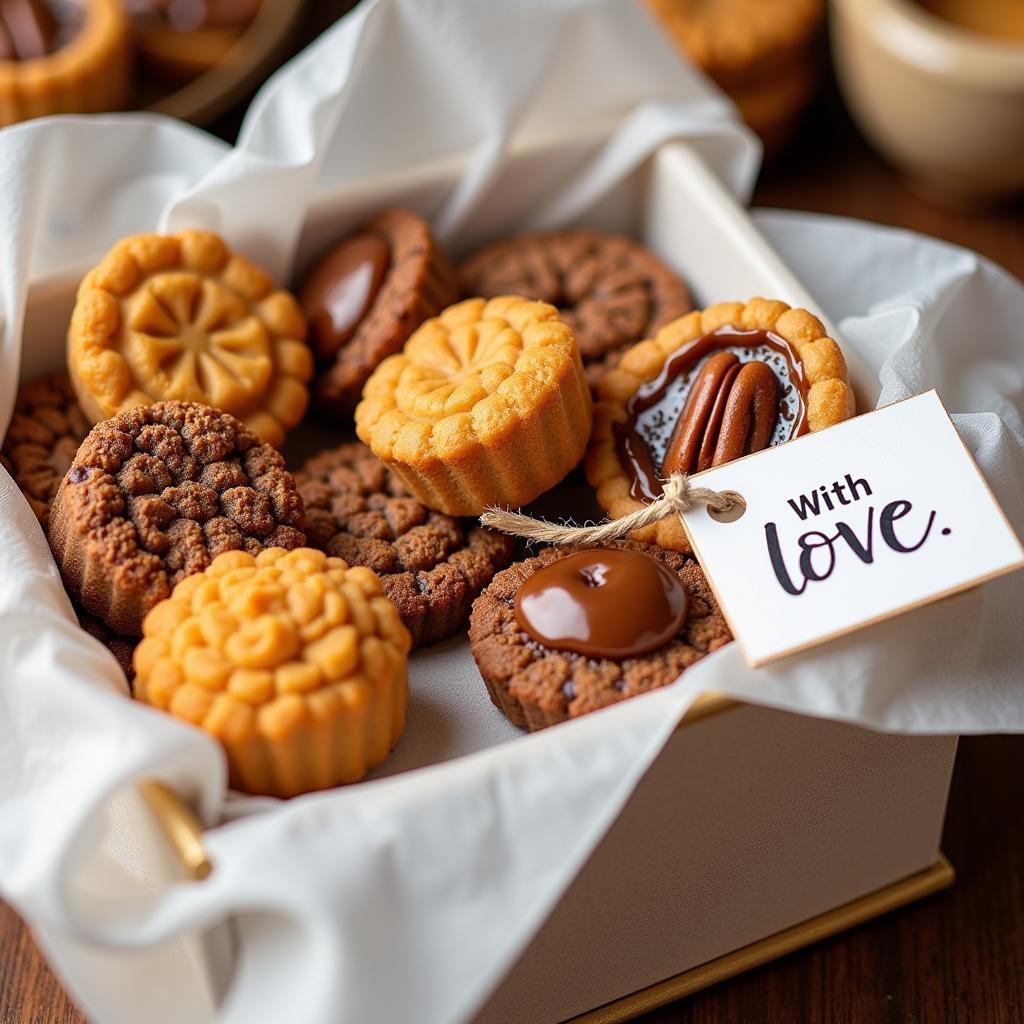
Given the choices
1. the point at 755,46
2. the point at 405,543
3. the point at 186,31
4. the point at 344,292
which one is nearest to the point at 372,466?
the point at 405,543

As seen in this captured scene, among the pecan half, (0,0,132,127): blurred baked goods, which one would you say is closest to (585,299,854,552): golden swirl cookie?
the pecan half

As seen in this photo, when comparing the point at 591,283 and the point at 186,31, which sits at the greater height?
the point at 186,31

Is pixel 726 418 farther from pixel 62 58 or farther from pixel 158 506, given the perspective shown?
pixel 62 58

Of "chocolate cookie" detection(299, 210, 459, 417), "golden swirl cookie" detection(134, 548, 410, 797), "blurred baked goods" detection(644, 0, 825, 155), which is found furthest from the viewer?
"blurred baked goods" detection(644, 0, 825, 155)

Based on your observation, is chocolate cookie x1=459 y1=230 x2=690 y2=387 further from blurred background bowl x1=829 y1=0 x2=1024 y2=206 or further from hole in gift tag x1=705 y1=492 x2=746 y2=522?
blurred background bowl x1=829 y1=0 x2=1024 y2=206

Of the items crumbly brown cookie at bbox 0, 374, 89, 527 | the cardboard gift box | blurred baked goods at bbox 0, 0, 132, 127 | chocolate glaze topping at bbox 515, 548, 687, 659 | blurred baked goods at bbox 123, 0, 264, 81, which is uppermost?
blurred baked goods at bbox 0, 0, 132, 127

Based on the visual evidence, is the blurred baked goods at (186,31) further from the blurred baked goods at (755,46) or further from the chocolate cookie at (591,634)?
the chocolate cookie at (591,634)

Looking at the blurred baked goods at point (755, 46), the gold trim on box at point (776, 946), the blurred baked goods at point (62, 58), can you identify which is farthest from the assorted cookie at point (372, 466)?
the blurred baked goods at point (62, 58)
